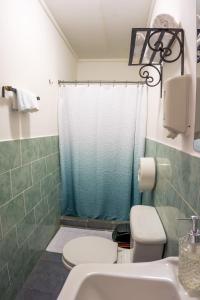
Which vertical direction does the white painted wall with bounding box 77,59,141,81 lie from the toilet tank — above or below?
above

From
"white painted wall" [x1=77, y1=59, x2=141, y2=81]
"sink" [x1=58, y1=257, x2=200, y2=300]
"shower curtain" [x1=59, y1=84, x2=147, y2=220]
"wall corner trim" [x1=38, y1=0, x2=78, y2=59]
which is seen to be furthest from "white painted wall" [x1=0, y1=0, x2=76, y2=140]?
"sink" [x1=58, y1=257, x2=200, y2=300]

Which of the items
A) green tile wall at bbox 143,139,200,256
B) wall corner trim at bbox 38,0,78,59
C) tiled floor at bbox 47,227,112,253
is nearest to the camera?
green tile wall at bbox 143,139,200,256

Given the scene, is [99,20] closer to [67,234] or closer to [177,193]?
[177,193]

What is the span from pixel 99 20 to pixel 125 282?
92.6 inches

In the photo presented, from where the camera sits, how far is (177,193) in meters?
1.04

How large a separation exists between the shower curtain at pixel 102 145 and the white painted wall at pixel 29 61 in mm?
264

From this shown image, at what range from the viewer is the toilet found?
1176 mm

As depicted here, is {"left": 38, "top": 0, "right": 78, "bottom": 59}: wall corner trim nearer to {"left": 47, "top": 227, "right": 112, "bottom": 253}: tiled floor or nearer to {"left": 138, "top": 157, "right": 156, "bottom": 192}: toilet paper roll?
{"left": 138, "top": 157, "right": 156, "bottom": 192}: toilet paper roll

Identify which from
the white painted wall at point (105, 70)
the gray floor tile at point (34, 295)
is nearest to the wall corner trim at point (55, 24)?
the white painted wall at point (105, 70)

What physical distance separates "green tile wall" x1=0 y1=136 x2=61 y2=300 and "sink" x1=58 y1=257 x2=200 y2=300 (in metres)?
0.92

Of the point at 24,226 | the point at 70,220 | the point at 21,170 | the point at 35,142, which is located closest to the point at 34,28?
the point at 35,142

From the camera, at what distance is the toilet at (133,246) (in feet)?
3.86

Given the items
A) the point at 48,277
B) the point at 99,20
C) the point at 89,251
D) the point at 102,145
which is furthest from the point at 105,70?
the point at 48,277

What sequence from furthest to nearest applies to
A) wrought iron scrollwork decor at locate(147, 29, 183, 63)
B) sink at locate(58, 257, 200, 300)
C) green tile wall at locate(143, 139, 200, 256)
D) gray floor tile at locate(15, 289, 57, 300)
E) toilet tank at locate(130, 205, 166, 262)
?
gray floor tile at locate(15, 289, 57, 300) < toilet tank at locate(130, 205, 166, 262) < wrought iron scrollwork decor at locate(147, 29, 183, 63) < green tile wall at locate(143, 139, 200, 256) < sink at locate(58, 257, 200, 300)
